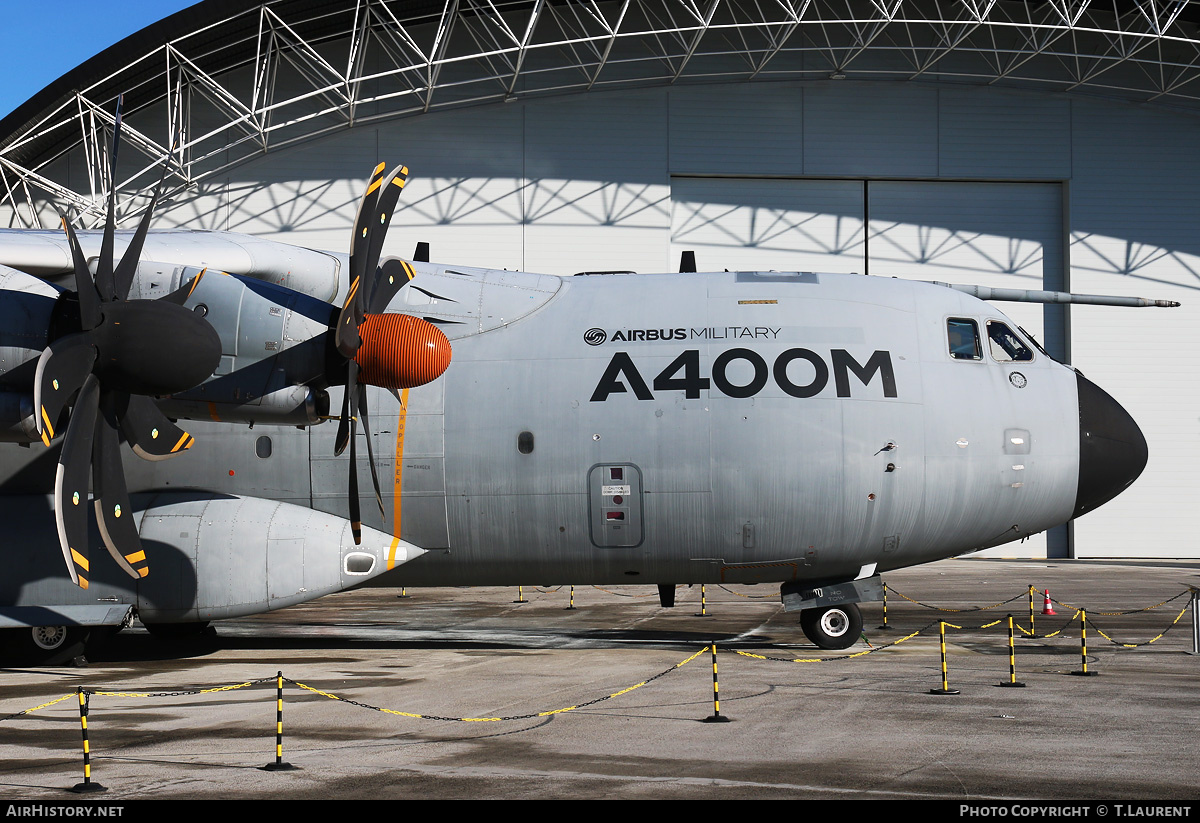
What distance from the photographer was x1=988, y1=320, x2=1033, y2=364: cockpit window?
1614cm

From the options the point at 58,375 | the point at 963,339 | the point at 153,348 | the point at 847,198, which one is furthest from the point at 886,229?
the point at 58,375

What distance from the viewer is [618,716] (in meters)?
11.3

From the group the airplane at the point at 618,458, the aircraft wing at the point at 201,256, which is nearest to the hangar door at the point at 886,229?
the airplane at the point at 618,458

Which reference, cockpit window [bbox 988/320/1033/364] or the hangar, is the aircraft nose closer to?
cockpit window [bbox 988/320/1033/364]

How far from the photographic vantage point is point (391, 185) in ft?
44.2

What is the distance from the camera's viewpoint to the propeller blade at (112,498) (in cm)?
1227

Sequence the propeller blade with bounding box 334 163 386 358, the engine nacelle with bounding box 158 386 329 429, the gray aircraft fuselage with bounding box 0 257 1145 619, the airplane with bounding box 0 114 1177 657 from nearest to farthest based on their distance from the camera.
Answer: the propeller blade with bounding box 334 163 386 358 → the engine nacelle with bounding box 158 386 329 429 → the airplane with bounding box 0 114 1177 657 → the gray aircraft fuselage with bounding box 0 257 1145 619

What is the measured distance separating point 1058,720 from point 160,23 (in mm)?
31611

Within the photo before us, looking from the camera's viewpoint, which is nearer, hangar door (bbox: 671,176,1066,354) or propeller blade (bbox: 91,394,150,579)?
propeller blade (bbox: 91,394,150,579)

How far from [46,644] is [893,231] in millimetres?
31675

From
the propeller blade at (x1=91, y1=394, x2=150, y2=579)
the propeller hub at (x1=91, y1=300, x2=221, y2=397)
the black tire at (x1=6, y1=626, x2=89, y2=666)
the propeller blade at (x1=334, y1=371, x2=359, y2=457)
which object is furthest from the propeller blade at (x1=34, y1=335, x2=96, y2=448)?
the black tire at (x1=6, y1=626, x2=89, y2=666)

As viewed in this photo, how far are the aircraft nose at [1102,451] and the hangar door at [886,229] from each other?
22.7 metres

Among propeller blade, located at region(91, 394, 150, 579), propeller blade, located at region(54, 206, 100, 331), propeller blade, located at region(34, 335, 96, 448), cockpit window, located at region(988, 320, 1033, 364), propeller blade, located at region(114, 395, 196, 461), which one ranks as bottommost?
propeller blade, located at region(91, 394, 150, 579)

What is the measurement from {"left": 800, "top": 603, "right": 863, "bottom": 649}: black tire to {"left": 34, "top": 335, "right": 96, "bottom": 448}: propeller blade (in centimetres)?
1014
